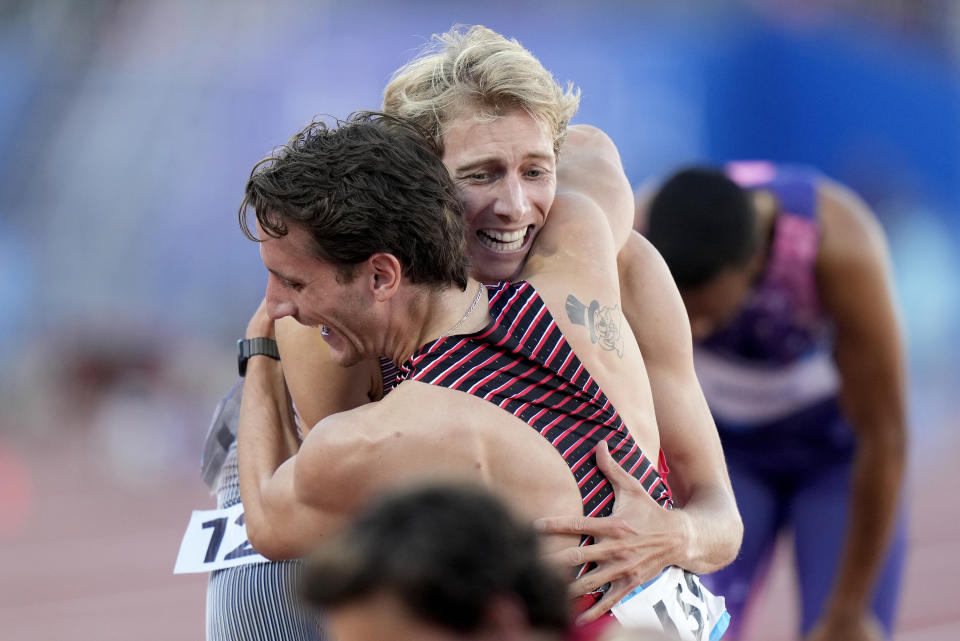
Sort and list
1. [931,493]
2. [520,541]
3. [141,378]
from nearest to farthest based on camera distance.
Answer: [520,541]
[931,493]
[141,378]

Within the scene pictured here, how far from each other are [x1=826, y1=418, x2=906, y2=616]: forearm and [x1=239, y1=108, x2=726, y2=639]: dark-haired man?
1886 millimetres

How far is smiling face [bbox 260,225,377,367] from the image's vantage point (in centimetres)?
235

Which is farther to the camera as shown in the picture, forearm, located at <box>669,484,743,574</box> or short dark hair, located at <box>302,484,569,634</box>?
forearm, located at <box>669,484,743,574</box>

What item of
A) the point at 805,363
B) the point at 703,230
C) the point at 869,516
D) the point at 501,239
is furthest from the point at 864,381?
the point at 501,239

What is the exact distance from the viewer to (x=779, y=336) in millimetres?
4363

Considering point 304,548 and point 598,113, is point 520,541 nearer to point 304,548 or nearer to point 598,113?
point 304,548

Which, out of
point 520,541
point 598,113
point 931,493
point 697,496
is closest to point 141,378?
point 598,113

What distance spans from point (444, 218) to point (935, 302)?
14.8m

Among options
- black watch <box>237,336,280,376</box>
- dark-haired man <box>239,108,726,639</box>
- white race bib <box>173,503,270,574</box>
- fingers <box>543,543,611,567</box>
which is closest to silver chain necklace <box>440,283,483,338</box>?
dark-haired man <box>239,108,726,639</box>

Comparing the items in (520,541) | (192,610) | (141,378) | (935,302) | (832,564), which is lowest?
(520,541)

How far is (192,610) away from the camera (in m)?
8.43

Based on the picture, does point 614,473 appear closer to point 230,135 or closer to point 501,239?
point 501,239

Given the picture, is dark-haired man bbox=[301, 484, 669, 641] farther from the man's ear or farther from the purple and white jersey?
the purple and white jersey

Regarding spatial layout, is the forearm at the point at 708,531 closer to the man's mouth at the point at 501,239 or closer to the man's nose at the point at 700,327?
the man's mouth at the point at 501,239
